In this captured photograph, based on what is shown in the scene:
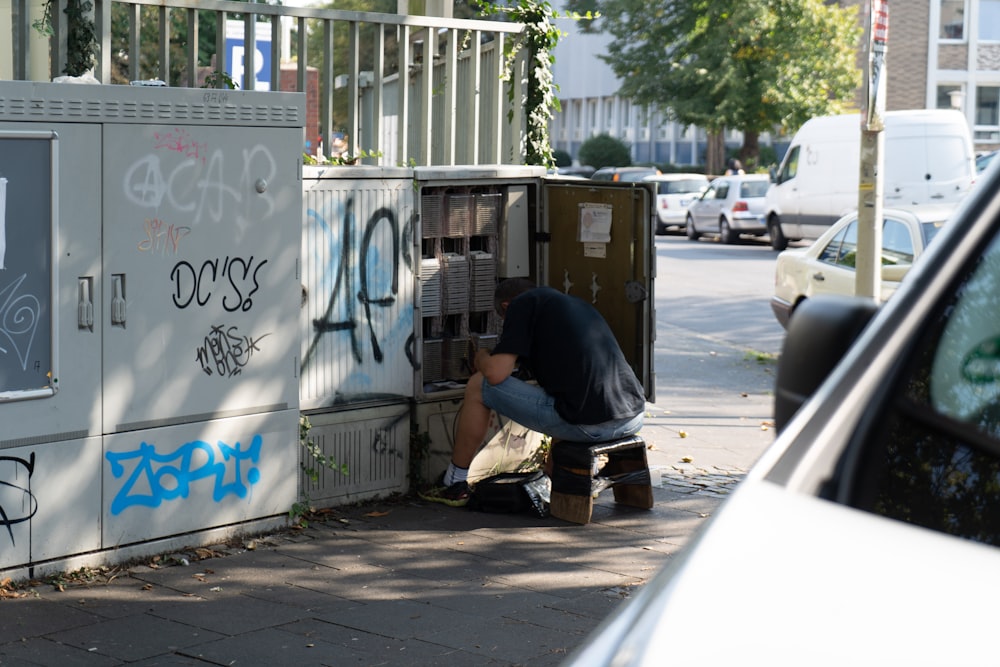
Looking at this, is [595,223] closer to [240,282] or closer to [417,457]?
[417,457]

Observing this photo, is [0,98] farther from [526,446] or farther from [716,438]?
[716,438]

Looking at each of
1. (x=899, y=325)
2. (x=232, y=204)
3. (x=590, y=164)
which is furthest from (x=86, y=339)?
(x=590, y=164)

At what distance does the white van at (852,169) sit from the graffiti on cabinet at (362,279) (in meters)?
16.7

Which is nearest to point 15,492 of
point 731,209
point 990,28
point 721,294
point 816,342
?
point 816,342

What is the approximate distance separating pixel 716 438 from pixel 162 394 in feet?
16.2

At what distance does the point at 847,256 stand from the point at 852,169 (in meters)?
14.6

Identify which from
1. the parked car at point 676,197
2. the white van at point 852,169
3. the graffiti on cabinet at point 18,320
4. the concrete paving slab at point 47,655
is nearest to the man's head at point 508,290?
the graffiti on cabinet at point 18,320

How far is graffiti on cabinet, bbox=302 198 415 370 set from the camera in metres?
7.34

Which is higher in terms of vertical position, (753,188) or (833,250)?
(753,188)

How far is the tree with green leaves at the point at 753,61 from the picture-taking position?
138ft

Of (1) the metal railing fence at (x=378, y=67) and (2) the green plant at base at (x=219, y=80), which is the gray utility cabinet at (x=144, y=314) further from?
(1) the metal railing fence at (x=378, y=67)

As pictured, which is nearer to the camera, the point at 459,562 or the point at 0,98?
the point at 0,98

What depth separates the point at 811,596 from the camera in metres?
1.90

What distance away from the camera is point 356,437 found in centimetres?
755
